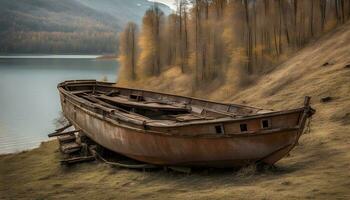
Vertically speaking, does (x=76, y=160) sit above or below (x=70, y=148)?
below

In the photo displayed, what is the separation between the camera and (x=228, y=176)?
11750mm

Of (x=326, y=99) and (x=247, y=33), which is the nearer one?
(x=326, y=99)

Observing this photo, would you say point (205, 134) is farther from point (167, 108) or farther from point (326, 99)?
point (326, 99)

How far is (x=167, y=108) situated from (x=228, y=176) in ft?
19.0

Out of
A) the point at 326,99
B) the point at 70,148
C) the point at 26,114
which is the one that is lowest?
the point at 26,114

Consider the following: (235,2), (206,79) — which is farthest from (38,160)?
(235,2)

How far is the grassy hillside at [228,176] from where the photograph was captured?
942 centimetres

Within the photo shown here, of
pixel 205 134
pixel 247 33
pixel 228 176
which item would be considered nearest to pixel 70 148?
pixel 205 134

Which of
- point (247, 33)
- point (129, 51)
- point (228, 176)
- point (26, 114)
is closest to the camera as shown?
point (228, 176)

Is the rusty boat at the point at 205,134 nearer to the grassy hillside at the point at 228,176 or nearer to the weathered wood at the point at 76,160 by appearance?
the grassy hillside at the point at 228,176

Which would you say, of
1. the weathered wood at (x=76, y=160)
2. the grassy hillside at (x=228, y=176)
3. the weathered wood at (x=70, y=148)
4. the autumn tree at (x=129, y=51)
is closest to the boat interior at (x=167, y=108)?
the grassy hillside at (x=228, y=176)

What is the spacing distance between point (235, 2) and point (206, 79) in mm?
10785

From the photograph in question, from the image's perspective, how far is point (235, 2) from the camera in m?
47.8

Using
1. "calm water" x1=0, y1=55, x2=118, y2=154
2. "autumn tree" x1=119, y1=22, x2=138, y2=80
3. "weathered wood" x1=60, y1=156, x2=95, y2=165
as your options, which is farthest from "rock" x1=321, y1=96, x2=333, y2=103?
"autumn tree" x1=119, y1=22, x2=138, y2=80
